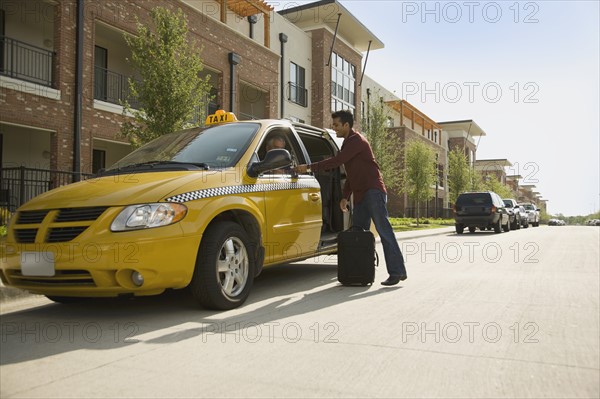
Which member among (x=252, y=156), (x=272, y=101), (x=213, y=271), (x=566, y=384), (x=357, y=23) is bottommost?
(x=566, y=384)

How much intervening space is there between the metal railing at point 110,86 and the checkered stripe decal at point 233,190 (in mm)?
12386

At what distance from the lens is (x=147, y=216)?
408 centimetres

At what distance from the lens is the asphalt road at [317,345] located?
275cm

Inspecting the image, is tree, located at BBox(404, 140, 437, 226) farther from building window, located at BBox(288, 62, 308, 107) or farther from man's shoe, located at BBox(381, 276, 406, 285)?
man's shoe, located at BBox(381, 276, 406, 285)

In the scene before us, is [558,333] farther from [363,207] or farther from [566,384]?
[363,207]

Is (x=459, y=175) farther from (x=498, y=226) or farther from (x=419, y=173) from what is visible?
(x=498, y=226)

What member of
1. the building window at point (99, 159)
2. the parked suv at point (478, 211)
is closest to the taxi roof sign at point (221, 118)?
the building window at point (99, 159)

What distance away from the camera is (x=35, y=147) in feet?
52.4

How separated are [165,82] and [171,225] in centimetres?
831

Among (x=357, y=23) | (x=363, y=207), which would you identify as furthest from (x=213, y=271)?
(x=357, y=23)

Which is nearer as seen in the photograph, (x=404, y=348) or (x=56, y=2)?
(x=404, y=348)

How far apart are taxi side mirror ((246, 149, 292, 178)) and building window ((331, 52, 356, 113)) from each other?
26416mm

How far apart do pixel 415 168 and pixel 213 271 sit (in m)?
30.7

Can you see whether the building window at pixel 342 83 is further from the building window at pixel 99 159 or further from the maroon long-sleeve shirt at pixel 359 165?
the maroon long-sleeve shirt at pixel 359 165
